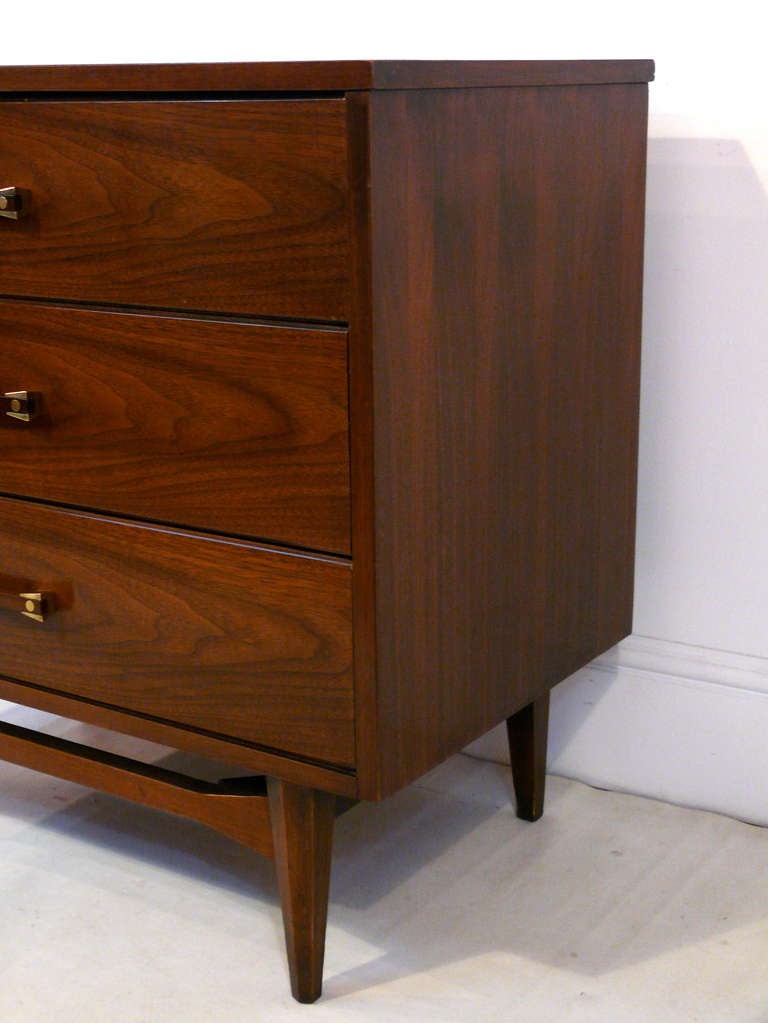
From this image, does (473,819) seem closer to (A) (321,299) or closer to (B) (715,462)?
(B) (715,462)

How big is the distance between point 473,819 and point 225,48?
2.89 ft

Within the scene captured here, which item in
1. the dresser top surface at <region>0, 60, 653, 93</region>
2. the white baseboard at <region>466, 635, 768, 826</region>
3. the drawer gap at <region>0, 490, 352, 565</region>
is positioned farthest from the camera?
the white baseboard at <region>466, 635, 768, 826</region>

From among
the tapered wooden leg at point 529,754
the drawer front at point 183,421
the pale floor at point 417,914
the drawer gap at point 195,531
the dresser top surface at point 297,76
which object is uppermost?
the dresser top surface at point 297,76

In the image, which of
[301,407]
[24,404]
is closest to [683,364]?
[301,407]

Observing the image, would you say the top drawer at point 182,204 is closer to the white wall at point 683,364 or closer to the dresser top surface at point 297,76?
the dresser top surface at point 297,76

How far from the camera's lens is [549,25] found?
1346 millimetres

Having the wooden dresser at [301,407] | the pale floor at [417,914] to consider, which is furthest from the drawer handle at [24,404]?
the pale floor at [417,914]

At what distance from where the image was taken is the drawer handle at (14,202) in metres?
1.08

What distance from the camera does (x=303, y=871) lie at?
1.11m

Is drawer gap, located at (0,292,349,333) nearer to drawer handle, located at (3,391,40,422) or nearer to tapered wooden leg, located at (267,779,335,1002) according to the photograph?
drawer handle, located at (3,391,40,422)

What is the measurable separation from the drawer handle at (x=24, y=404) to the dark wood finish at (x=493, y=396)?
1.04 ft

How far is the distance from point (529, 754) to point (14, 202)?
0.72 m

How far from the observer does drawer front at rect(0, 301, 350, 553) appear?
3.23 feet

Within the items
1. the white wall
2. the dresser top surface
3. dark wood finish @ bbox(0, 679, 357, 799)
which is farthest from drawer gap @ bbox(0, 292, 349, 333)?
the white wall
